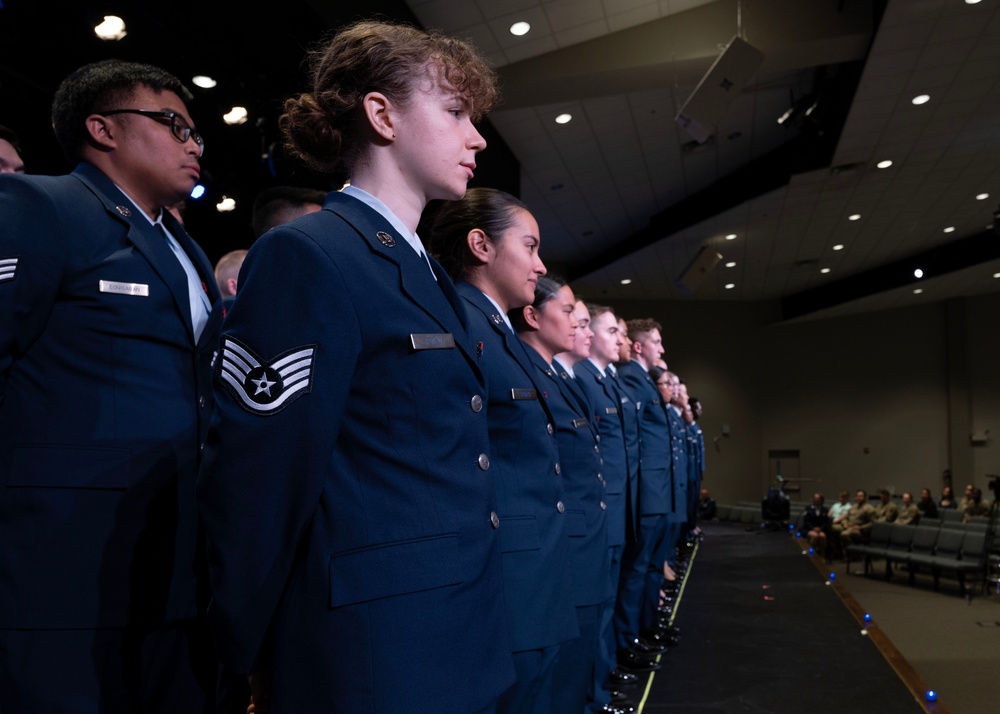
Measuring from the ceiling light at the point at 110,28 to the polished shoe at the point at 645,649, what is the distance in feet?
14.1

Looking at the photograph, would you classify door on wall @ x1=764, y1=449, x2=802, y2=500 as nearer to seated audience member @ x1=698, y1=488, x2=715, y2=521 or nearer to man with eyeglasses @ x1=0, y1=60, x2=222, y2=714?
seated audience member @ x1=698, y1=488, x2=715, y2=521

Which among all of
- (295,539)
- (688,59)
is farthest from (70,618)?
(688,59)

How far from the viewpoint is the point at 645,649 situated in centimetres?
406

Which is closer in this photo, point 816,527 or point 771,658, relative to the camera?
point 771,658

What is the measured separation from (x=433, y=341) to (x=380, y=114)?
1.23 feet

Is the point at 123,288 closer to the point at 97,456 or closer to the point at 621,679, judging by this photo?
the point at 97,456

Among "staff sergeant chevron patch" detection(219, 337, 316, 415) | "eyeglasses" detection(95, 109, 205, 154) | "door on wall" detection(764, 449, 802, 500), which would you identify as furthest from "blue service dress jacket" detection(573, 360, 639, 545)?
"door on wall" detection(764, 449, 802, 500)

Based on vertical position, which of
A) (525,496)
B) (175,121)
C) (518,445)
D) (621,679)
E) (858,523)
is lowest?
(621,679)

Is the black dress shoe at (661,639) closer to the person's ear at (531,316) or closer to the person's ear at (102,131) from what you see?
the person's ear at (531,316)

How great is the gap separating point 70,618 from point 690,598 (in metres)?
5.38

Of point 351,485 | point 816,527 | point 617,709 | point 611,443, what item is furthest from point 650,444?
point 816,527

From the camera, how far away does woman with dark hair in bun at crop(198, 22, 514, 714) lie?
90 centimetres

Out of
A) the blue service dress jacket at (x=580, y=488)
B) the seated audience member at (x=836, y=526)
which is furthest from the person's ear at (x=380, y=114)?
the seated audience member at (x=836, y=526)

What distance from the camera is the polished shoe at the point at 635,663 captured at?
3.74 meters
